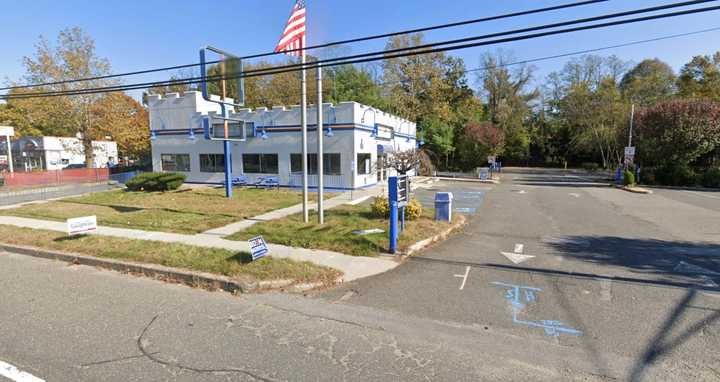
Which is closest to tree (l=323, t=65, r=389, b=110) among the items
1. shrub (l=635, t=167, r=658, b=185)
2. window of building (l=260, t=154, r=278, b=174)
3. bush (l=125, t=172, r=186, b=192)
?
window of building (l=260, t=154, r=278, b=174)

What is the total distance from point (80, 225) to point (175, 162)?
18023mm

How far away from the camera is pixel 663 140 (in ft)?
81.9

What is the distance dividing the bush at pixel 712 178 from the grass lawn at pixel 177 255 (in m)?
30.9

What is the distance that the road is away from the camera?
133 inches

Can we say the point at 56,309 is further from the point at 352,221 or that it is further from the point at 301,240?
the point at 352,221

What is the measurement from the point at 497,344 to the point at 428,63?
4197 cm

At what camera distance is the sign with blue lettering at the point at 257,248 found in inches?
248

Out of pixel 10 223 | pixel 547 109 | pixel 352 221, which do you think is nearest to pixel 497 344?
pixel 352 221

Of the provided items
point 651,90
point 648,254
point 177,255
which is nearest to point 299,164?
point 177,255

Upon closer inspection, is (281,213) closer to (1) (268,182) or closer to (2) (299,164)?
(2) (299,164)

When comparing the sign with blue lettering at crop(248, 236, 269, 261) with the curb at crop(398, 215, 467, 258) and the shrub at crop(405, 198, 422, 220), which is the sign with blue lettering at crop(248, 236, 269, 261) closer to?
the curb at crop(398, 215, 467, 258)

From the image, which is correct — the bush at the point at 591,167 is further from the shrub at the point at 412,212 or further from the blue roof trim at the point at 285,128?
the shrub at the point at 412,212

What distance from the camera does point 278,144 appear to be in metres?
20.7

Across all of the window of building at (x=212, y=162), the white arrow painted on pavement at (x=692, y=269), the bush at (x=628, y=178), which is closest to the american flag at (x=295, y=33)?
the white arrow painted on pavement at (x=692, y=269)
